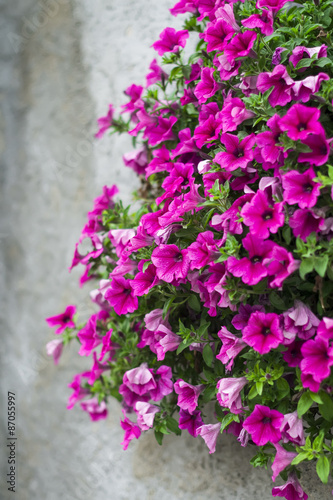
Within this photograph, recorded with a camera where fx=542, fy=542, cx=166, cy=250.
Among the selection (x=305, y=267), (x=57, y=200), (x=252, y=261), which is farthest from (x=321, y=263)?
(x=57, y=200)

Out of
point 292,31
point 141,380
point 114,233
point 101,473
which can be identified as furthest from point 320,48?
point 101,473

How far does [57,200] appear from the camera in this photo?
2.22 metres

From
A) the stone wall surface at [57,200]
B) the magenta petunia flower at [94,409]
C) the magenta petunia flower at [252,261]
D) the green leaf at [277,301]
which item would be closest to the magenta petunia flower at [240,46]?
the magenta petunia flower at [252,261]

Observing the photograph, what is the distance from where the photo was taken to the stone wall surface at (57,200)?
6.27ft

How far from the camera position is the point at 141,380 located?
1.35m

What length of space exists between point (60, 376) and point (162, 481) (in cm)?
64

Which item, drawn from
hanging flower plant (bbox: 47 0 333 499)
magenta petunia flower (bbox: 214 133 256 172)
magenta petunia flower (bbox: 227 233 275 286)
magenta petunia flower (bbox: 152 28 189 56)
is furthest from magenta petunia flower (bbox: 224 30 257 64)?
magenta petunia flower (bbox: 227 233 275 286)

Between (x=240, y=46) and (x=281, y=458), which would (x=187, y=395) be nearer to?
(x=281, y=458)

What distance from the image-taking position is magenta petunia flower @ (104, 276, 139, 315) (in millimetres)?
1291

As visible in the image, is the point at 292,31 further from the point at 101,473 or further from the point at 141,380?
the point at 101,473

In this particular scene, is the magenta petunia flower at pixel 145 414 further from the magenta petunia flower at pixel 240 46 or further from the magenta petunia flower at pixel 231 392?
the magenta petunia flower at pixel 240 46

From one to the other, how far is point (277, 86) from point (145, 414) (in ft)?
2.73

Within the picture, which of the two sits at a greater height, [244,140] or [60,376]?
[244,140]

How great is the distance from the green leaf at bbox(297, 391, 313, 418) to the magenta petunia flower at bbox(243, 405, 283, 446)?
45 millimetres
